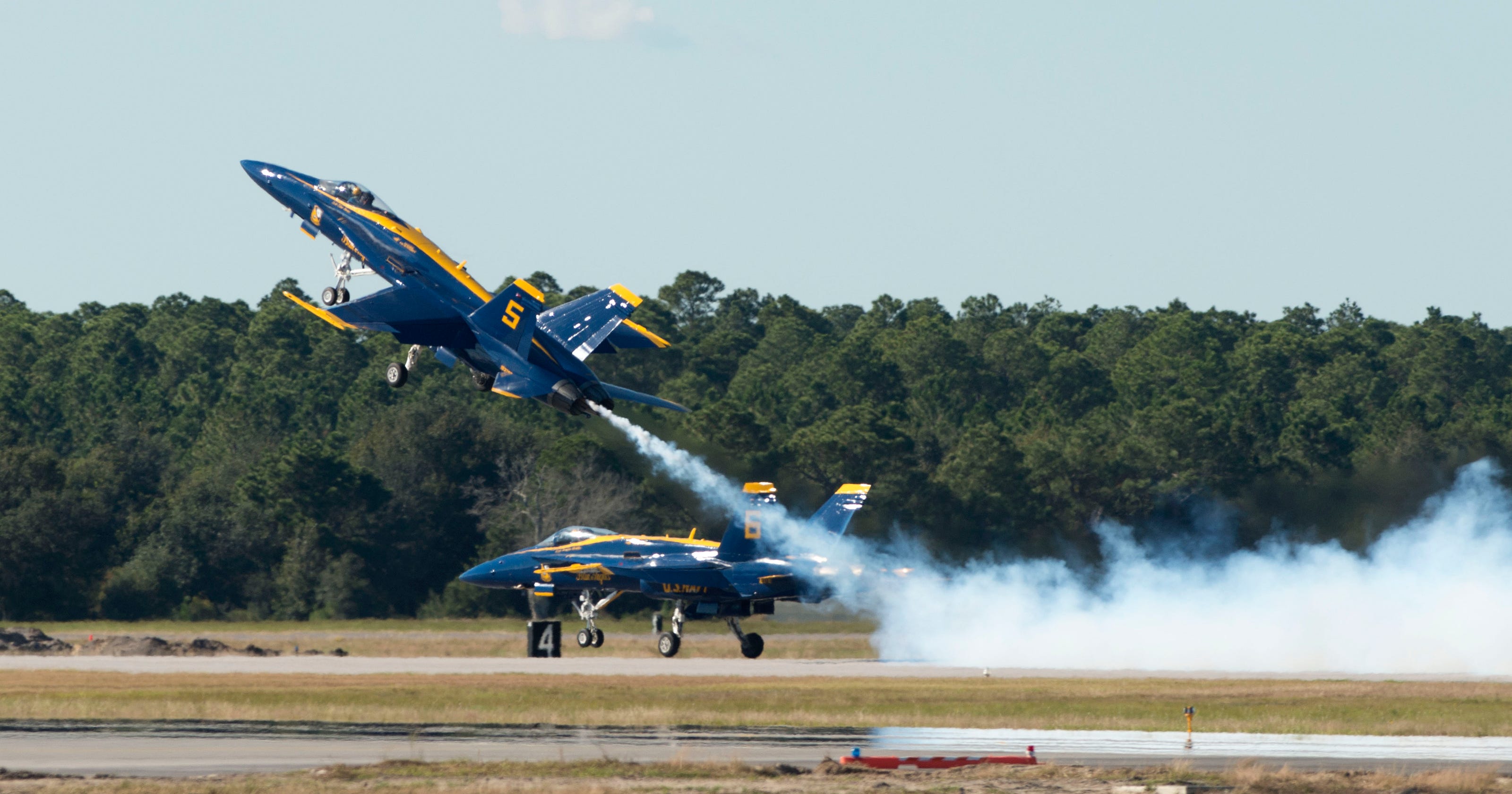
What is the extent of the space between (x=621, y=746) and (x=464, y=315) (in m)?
15.2

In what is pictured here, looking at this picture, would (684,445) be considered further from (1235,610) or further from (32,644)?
(32,644)

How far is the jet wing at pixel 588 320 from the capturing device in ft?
165

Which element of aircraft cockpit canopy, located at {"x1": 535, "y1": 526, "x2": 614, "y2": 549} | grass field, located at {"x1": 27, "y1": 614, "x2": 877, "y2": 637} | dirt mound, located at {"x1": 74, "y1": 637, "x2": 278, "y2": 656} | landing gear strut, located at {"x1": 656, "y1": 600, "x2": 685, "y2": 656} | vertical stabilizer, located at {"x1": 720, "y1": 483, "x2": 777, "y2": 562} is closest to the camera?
vertical stabilizer, located at {"x1": 720, "y1": 483, "x2": 777, "y2": 562}

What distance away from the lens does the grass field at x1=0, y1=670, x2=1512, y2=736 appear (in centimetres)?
4756

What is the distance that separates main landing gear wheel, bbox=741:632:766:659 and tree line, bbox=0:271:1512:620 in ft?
41.4

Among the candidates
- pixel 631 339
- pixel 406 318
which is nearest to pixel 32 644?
pixel 406 318

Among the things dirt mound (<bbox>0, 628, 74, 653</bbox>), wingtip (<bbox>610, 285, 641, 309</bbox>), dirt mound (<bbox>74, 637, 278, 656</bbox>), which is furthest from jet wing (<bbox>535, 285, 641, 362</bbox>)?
dirt mound (<bbox>0, 628, 74, 653</bbox>)

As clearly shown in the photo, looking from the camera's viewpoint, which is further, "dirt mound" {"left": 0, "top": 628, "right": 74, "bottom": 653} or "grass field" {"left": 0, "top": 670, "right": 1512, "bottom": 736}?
"dirt mound" {"left": 0, "top": 628, "right": 74, "bottom": 653}

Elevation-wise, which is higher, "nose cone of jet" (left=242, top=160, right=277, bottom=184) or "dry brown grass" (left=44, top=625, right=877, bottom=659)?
"nose cone of jet" (left=242, top=160, right=277, bottom=184)

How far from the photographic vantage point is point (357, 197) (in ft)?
176

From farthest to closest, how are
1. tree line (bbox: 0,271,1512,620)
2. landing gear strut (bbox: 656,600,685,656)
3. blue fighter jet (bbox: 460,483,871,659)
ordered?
tree line (bbox: 0,271,1512,620) → landing gear strut (bbox: 656,600,685,656) → blue fighter jet (bbox: 460,483,871,659)

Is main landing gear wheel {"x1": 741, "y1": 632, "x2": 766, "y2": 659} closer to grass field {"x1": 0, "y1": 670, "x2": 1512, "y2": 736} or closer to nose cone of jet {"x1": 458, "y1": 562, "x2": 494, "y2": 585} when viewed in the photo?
grass field {"x1": 0, "y1": 670, "x2": 1512, "y2": 736}

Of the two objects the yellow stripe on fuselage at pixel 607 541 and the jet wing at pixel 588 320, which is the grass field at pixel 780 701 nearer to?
the yellow stripe on fuselage at pixel 607 541

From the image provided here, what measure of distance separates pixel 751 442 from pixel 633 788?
65836 mm
